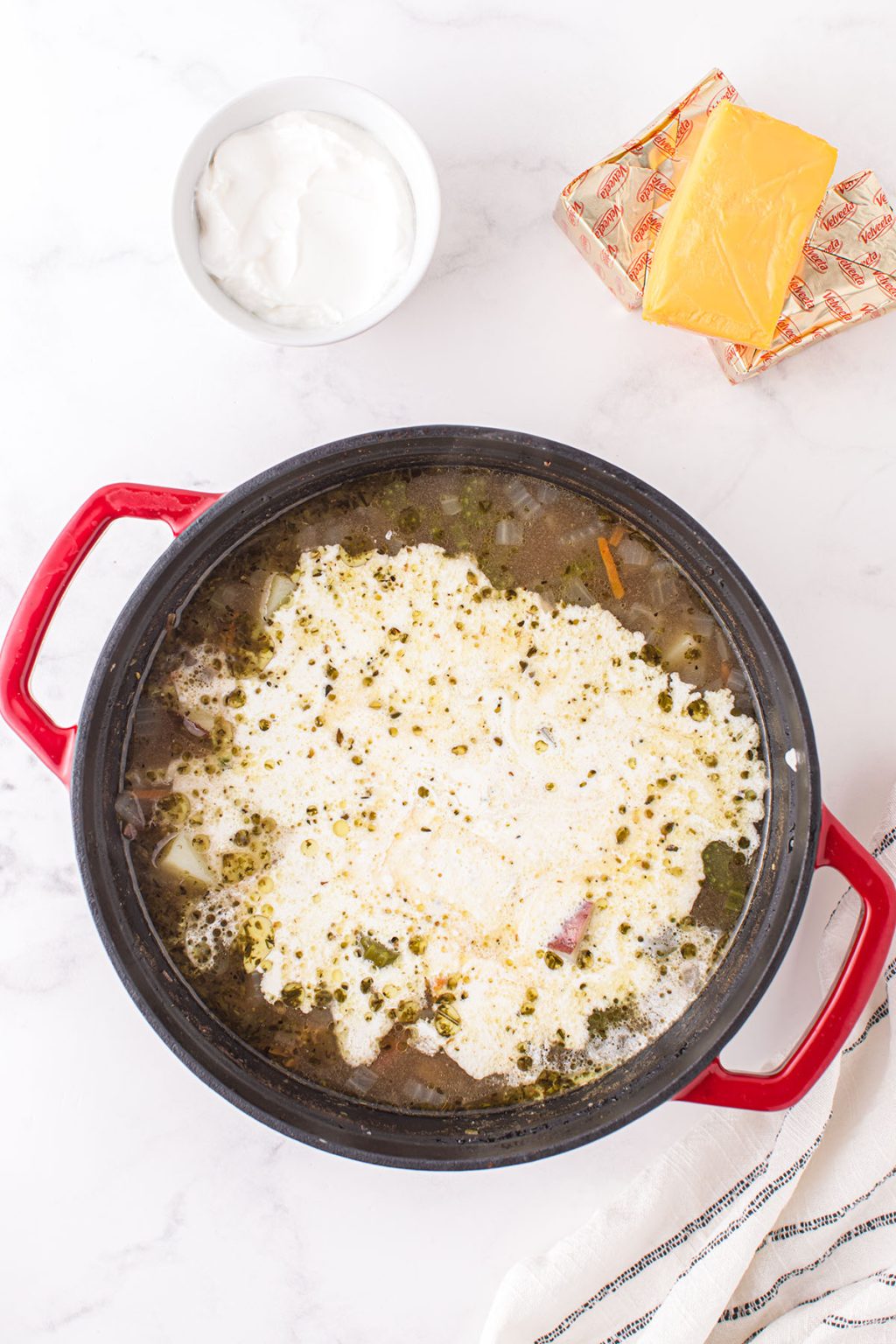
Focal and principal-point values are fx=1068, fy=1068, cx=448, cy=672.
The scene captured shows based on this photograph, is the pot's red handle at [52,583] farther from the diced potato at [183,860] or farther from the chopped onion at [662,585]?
the chopped onion at [662,585]

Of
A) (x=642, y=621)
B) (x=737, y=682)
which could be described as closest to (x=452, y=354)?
(x=642, y=621)

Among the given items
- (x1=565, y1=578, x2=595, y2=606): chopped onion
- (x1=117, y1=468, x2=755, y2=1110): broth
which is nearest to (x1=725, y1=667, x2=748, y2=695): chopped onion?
(x1=117, y1=468, x2=755, y2=1110): broth

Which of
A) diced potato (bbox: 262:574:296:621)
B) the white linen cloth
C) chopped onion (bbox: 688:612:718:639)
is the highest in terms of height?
chopped onion (bbox: 688:612:718:639)

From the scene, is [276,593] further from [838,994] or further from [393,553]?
[838,994]

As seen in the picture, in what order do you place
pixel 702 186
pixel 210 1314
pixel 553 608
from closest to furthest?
pixel 702 186, pixel 553 608, pixel 210 1314

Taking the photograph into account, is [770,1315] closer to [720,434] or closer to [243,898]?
[243,898]

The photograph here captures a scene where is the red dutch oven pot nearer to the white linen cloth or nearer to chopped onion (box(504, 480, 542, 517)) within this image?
chopped onion (box(504, 480, 542, 517))

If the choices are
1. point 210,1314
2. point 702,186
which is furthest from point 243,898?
point 702,186
